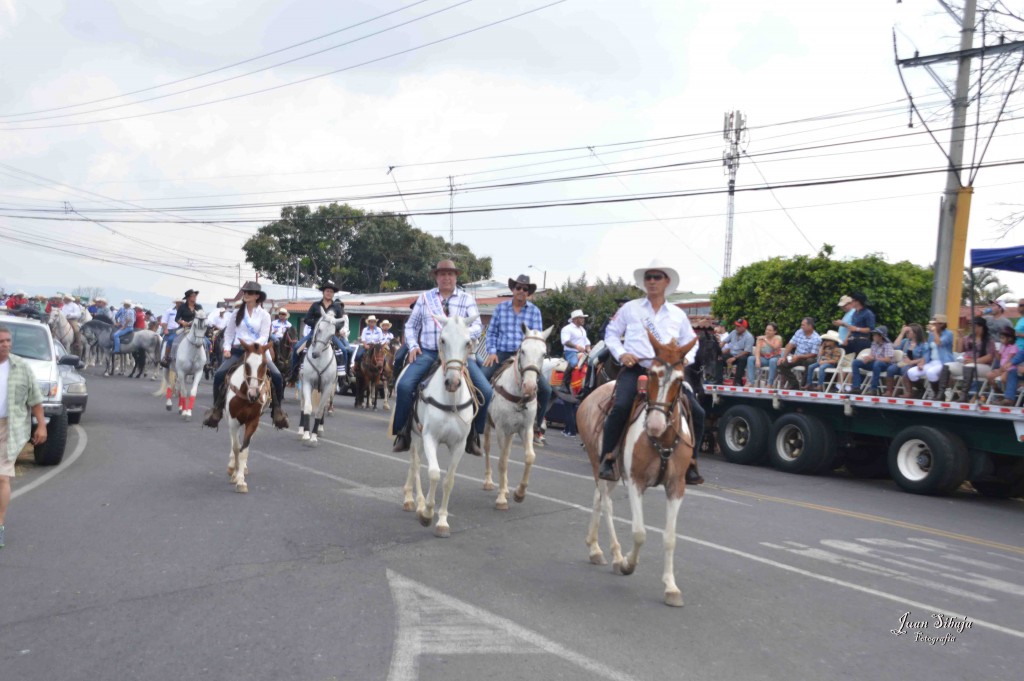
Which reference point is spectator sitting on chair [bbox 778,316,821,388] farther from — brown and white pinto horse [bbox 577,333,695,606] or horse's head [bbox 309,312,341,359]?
brown and white pinto horse [bbox 577,333,695,606]

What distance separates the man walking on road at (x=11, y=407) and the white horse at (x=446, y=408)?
3627 mm

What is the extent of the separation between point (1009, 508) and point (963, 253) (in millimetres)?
6898

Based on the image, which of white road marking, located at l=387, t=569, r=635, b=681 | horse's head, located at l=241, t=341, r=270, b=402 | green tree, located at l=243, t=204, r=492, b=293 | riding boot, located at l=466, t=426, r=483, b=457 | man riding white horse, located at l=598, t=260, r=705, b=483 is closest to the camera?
white road marking, located at l=387, t=569, r=635, b=681

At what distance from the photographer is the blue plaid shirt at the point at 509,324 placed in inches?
441

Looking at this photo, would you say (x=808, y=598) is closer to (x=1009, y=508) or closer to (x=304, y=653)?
(x=304, y=653)

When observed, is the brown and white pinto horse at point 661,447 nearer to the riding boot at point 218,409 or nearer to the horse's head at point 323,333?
the riding boot at point 218,409

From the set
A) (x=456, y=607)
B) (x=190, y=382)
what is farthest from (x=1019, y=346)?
(x=190, y=382)

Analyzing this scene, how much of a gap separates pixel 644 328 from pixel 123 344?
27.1 metres

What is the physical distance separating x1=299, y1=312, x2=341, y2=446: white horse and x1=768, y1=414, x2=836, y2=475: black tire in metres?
8.34

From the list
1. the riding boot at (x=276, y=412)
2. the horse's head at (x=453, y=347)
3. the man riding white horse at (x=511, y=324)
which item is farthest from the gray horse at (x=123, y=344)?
the horse's head at (x=453, y=347)

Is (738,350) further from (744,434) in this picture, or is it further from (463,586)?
(463,586)

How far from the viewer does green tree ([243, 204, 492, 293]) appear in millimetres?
58656

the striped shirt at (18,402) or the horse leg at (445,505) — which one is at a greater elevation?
the striped shirt at (18,402)

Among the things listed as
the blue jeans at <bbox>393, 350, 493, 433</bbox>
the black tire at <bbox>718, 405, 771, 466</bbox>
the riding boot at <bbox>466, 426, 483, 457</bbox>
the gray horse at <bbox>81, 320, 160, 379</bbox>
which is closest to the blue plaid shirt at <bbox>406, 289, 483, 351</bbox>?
the blue jeans at <bbox>393, 350, 493, 433</bbox>
